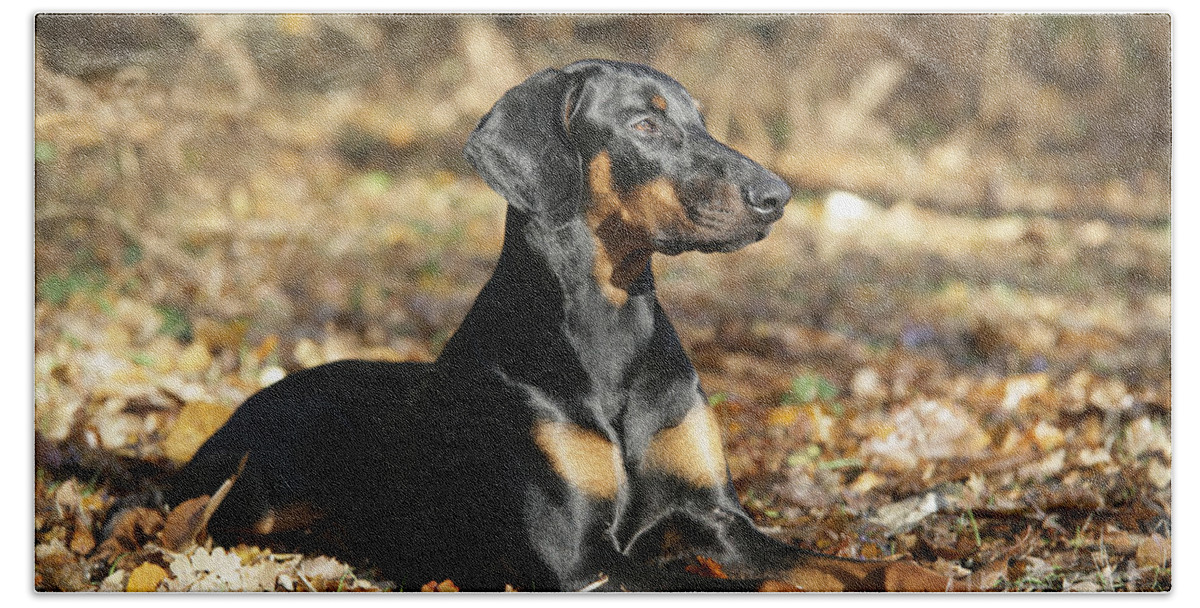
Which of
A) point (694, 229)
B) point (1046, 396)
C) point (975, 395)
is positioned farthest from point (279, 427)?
point (1046, 396)

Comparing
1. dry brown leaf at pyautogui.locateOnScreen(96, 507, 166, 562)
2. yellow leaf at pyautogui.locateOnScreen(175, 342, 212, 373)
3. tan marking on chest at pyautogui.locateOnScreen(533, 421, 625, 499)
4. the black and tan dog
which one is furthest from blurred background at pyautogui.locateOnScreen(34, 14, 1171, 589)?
tan marking on chest at pyautogui.locateOnScreen(533, 421, 625, 499)

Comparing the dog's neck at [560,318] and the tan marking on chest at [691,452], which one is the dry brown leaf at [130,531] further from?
the tan marking on chest at [691,452]

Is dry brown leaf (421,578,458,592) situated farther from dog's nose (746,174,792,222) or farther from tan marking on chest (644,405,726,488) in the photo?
dog's nose (746,174,792,222)

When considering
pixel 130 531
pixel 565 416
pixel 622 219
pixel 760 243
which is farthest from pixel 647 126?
pixel 130 531

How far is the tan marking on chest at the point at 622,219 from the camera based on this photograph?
282cm

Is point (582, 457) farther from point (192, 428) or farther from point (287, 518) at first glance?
point (192, 428)

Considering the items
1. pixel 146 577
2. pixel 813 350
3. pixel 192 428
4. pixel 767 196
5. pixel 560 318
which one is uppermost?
pixel 767 196

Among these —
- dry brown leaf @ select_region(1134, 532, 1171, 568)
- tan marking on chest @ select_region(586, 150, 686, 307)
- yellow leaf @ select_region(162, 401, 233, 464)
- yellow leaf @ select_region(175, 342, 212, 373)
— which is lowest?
dry brown leaf @ select_region(1134, 532, 1171, 568)

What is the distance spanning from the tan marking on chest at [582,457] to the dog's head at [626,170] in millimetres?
449

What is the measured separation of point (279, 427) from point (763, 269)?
1.47 m

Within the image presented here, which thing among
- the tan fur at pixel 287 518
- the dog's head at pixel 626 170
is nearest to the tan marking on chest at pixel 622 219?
the dog's head at pixel 626 170

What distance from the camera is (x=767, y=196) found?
9.22 feet

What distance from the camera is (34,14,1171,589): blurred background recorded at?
3.31 m

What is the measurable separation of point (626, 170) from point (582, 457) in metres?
0.73
